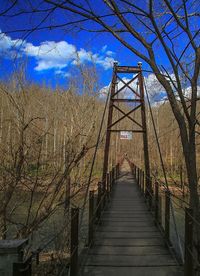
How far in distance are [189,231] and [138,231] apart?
3.19 m

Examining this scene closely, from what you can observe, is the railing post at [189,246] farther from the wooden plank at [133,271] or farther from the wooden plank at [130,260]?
the wooden plank at [130,260]

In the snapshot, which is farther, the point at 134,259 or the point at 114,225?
the point at 114,225

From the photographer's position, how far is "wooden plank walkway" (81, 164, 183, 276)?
13.6ft

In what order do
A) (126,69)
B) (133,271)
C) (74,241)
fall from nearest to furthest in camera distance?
(74,241), (133,271), (126,69)

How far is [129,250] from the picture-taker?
5.07m

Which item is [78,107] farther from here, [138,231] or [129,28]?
[129,28]

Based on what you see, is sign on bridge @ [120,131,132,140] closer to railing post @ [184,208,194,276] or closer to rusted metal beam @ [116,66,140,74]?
rusted metal beam @ [116,66,140,74]

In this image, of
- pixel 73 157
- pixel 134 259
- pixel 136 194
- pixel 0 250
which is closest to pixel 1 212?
pixel 73 157

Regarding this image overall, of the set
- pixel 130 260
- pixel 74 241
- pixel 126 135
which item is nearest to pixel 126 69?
pixel 126 135

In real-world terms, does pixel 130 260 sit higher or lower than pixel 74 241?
lower

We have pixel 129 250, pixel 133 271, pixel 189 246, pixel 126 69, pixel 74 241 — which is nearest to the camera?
pixel 189 246

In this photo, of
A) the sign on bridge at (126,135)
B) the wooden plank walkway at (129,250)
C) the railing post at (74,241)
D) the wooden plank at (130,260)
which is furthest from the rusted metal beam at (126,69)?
the railing post at (74,241)

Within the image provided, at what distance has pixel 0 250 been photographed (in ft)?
8.09

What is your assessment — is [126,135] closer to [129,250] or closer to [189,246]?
[129,250]
